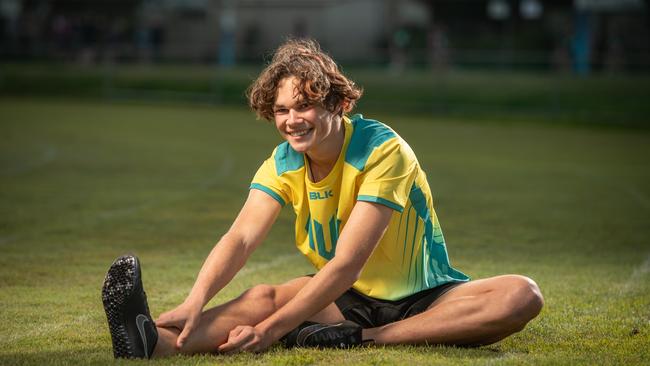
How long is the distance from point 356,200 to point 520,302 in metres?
0.97

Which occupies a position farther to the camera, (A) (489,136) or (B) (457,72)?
(B) (457,72)

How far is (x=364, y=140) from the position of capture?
5.61m

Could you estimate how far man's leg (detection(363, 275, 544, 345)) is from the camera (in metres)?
5.53

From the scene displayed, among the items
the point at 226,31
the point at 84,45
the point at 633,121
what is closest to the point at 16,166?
the point at 633,121

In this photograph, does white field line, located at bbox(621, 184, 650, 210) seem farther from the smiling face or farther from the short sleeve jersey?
the smiling face

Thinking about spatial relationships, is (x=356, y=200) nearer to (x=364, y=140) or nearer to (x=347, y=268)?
(x=364, y=140)

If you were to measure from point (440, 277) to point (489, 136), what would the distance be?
750 inches

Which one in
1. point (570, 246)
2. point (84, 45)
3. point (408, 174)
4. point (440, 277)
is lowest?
point (84, 45)

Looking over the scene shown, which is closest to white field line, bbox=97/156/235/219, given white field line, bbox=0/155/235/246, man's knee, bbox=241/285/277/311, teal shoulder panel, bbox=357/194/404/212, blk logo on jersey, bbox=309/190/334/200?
white field line, bbox=0/155/235/246

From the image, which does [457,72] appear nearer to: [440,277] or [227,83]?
[227,83]

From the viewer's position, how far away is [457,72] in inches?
1267

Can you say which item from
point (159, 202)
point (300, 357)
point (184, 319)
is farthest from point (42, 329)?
point (159, 202)

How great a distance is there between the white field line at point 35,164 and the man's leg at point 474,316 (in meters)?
10.8

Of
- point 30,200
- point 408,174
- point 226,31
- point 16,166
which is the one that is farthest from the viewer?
point 226,31
